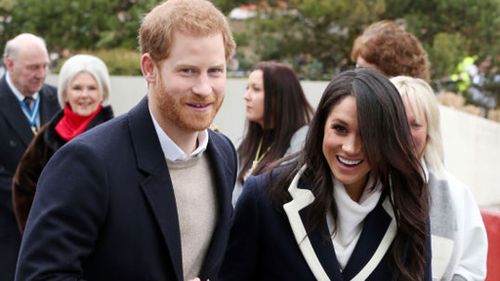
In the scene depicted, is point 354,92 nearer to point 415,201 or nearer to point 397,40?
point 415,201

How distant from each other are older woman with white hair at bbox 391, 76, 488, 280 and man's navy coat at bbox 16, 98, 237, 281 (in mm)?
1458

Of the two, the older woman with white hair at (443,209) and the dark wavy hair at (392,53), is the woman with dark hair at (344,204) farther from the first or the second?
the dark wavy hair at (392,53)

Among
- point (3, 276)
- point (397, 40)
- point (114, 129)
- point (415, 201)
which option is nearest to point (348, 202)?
point (415, 201)

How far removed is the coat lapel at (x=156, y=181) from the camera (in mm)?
2648

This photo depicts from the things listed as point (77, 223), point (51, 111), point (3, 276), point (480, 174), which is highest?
point (77, 223)

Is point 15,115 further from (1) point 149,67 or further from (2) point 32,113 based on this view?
(1) point 149,67

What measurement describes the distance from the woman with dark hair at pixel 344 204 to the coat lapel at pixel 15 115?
3.73m

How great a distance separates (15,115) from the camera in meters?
6.56

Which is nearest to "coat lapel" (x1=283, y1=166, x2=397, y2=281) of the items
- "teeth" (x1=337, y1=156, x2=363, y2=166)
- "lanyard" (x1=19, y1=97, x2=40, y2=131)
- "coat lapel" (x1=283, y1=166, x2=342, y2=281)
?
"coat lapel" (x1=283, y1=166, x2=342, y2=281)

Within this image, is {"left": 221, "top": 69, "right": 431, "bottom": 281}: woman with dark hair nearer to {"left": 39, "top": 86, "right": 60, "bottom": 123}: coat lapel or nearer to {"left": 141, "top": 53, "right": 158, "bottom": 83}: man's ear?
{"left": 141, "top": 53, "right": 158, "bottom": 83}: man's ear

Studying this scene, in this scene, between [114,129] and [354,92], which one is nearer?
[114,129]

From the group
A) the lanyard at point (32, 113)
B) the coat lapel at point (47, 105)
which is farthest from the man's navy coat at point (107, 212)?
the coat lapel at point (47, 105)

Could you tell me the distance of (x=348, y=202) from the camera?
120 inches

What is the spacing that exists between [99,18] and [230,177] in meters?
11.6
